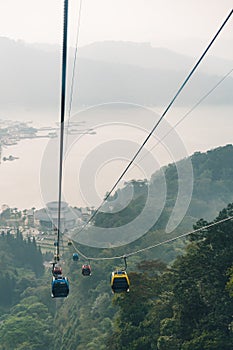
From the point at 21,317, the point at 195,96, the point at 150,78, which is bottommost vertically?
the point at 21,317

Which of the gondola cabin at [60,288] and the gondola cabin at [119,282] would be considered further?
the gondola cabin at [119,282]

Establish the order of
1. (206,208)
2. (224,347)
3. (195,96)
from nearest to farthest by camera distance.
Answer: (224,347), (206,208), (195,96)

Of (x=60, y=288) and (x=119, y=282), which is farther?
(x=119, y=282)

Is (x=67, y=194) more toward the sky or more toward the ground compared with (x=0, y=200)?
more toward the ground

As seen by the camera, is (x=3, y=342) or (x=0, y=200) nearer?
(x=3, y=342)

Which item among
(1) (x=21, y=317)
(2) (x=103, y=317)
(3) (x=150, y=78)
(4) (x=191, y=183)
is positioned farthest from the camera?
(3) (x=150, y=78)

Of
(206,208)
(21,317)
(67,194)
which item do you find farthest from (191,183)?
(21,317)

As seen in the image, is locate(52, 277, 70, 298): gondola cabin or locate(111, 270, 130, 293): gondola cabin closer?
locate(52, 277, 70, 298): gondola cabin

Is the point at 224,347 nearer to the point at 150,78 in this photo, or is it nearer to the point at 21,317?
the point at 21,317

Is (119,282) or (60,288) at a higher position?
(60,288)

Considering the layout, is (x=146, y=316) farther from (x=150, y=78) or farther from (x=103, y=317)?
(x=150, y=78)
